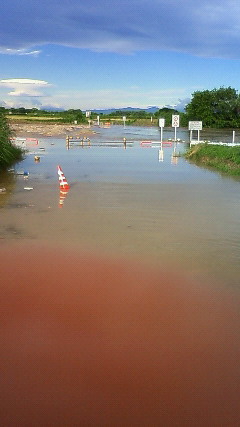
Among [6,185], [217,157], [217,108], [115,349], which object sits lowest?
[115,349]

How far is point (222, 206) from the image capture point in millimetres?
Answer: 10961

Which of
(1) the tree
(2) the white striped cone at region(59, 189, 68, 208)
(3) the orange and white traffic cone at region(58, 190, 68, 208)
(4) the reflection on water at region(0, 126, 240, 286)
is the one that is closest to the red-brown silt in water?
(4) the reflection on water at region(0, 126, 240, 286)

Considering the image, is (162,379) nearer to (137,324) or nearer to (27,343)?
(137,324)

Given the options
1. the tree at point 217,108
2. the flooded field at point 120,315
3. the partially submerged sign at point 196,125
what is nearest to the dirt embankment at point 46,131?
the tree at point 217,108

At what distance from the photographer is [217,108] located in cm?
5738

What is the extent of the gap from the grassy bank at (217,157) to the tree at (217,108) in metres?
34.0

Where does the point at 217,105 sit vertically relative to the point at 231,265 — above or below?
above

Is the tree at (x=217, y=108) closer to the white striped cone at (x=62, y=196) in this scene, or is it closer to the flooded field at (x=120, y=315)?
the white striped cone at (x=62, y=196)

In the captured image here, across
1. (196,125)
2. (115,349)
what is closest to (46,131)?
(196,125)

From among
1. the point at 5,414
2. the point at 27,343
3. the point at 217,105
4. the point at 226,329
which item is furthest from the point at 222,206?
the point at 217,105

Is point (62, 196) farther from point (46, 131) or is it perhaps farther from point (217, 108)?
point (217, 108)

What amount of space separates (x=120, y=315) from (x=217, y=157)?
1637 centimetres

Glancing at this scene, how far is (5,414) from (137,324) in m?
1.72

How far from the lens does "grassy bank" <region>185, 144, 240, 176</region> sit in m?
18.3
